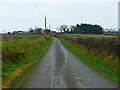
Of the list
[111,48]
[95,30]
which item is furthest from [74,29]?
[111,48]

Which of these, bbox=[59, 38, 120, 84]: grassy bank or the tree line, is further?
the tree line

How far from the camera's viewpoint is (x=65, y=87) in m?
8.66

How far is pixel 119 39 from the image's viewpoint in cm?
1681

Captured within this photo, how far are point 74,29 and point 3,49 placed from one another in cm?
17666

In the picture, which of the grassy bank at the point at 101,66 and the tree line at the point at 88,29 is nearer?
the grassy bank at the point at 101,66

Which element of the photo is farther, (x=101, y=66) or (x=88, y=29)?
(x=88, y=29)

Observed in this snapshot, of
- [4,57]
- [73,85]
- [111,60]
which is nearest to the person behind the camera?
[73,85]

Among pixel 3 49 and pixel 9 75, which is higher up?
pixel 3 49

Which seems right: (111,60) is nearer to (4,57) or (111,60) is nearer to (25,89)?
(4,57)

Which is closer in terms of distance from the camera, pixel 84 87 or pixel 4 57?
pixel 84 87

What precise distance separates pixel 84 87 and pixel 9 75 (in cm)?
473

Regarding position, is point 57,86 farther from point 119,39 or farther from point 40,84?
point 119,39

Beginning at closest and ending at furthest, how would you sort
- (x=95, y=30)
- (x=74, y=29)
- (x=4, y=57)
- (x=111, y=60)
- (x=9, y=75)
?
(x=9, y=75)
(x=4, y=57)
(x=111, y=60)
(x=95, y=30)
(x=74, y=29)

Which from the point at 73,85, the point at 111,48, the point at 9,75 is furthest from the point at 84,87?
the point at 111,48
